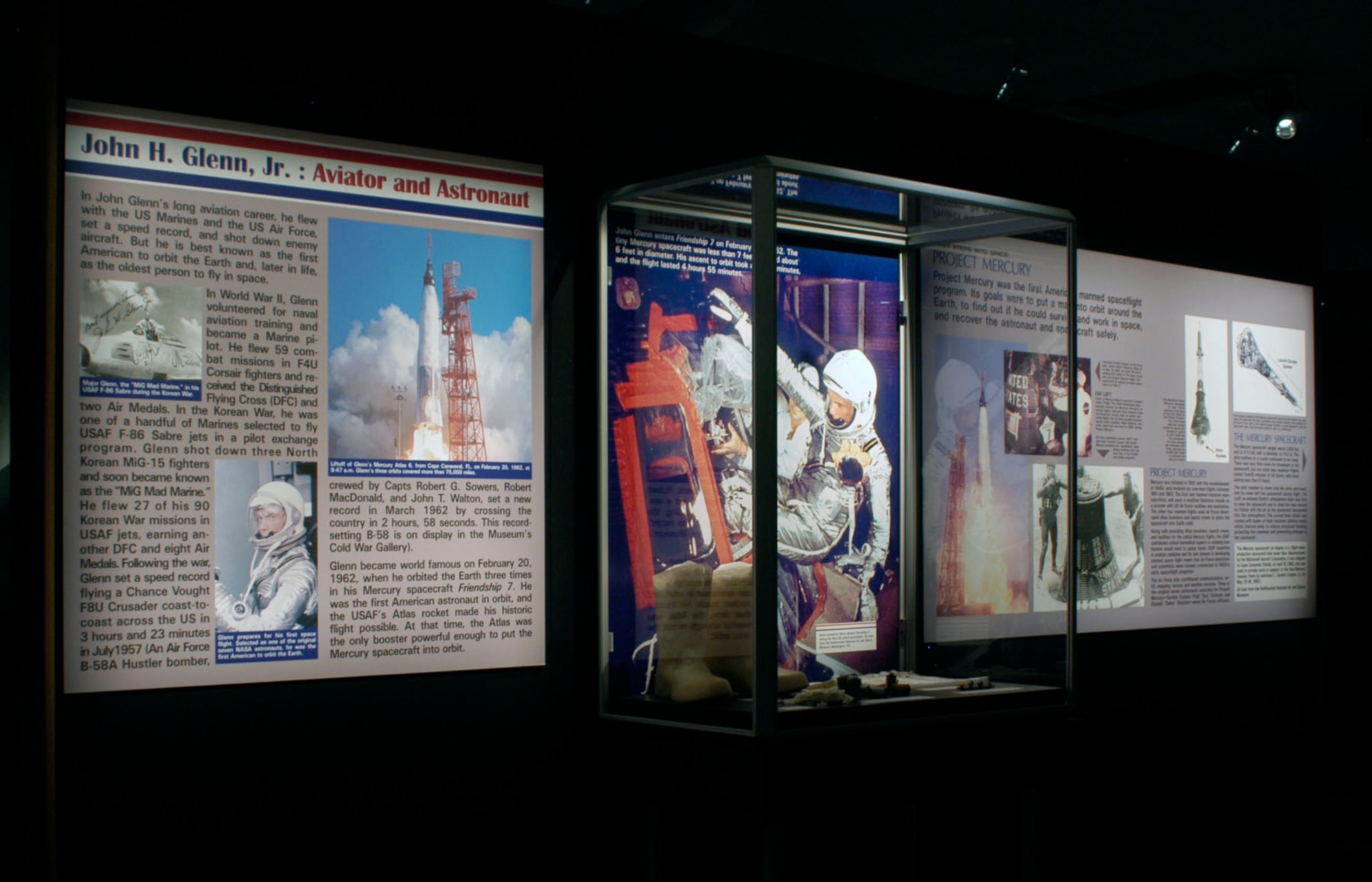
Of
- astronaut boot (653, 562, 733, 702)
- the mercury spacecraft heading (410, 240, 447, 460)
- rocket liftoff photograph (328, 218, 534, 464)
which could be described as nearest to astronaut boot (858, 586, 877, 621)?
astronaut boot (653, 562, 733, 702)

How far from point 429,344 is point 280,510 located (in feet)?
1.92

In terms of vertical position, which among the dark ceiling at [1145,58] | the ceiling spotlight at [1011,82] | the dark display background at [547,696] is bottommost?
the dark display background at [547,696]

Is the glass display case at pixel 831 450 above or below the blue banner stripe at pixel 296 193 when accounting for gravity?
below

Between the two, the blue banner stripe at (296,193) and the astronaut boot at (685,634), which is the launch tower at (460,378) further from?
the astronaut boot at (685,634)

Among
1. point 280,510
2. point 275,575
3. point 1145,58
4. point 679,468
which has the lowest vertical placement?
point 275,575

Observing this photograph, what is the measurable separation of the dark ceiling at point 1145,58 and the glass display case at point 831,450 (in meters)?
2.10

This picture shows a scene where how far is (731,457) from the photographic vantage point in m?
3.09

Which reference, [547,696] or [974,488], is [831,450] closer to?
[974,488]

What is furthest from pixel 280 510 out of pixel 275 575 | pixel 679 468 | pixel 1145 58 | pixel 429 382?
pixel 1145 58

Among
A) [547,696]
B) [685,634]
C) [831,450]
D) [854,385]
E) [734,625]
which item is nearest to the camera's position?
[734,625]

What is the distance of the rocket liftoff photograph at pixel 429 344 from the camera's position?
303 cm

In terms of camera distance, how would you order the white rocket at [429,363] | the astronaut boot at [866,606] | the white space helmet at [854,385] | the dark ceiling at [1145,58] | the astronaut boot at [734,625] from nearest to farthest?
1. the astronaut boot at [734,625]
2. the white rocket at [429,363]
3. the white space helmet at [854,385]
4. the astronaut boot at [866,606]
5. the dark ceiling at [1145,58]

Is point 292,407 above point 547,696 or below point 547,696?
above

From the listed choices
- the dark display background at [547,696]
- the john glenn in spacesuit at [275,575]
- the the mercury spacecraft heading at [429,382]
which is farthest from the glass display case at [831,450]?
the john glenn in spacesuit at [275,575]
